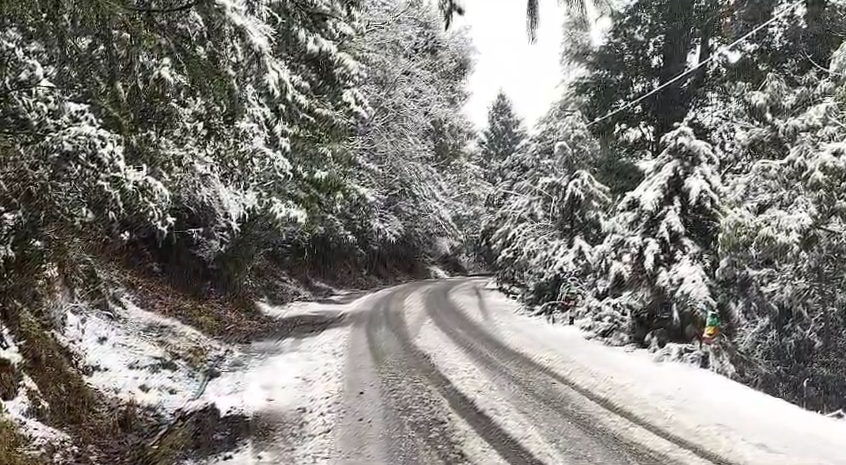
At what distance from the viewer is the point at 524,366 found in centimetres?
798

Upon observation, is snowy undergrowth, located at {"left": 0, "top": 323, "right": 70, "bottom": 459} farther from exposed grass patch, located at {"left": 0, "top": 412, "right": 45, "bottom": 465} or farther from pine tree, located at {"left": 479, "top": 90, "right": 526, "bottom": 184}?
pine tree, located at {"left": 479, "top": 90, "right": 526, "bottom": 184}

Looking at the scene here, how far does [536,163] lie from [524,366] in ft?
33.9

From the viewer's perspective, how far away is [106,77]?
150 inches

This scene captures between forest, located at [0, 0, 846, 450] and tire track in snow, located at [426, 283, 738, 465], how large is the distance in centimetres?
206

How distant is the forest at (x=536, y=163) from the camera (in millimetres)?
4219

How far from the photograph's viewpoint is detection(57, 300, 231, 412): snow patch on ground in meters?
6.37

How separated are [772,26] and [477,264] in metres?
39.2

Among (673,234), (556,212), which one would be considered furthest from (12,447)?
(556,212)

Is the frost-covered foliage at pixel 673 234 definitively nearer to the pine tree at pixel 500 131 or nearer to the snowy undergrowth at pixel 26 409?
the snowy undergrowth at pixel 26 409

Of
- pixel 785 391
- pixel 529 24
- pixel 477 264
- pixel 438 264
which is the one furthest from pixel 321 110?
pixel 477 264

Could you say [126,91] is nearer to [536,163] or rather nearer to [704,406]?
[704,406]

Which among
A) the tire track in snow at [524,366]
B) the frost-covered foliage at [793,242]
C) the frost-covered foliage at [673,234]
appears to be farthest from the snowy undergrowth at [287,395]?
the frost-covered foliage at [793,242]

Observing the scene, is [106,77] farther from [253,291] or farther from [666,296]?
[253,291]

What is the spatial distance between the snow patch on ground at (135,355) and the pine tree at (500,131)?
37.8 m
